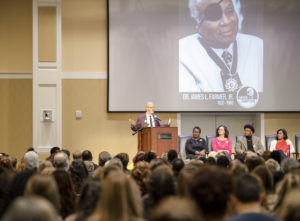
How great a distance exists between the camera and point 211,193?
6.63 ft

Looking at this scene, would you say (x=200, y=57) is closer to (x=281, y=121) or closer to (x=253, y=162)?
(x=281, y=121)

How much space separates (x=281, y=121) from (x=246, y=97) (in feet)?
3.24

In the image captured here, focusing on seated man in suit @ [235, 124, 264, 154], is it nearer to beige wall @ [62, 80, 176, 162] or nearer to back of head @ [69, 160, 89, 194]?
beige wall @ [62, 80, 176, 162]

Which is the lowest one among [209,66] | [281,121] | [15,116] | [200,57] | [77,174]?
[77,174]

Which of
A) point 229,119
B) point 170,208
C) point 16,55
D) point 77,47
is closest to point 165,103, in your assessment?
point 229,119

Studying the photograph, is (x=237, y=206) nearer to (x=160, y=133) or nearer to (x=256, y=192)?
(x=256, y=192)

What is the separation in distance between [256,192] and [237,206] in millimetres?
115

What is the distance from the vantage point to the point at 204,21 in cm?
1021

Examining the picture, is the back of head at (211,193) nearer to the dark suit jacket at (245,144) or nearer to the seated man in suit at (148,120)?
the seated man in suit at (148,120)

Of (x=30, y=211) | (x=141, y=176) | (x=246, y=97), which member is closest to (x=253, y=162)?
(x=141, y=176)

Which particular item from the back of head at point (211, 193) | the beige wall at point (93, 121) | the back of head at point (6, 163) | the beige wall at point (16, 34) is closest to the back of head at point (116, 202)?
the back of head at point (211, 193)

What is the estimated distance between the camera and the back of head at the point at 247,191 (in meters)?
2.29

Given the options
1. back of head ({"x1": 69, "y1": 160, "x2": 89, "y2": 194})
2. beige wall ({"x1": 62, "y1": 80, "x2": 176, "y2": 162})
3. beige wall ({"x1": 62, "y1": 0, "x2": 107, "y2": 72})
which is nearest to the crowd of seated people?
back of head ({"x1": 69, "y1": 160, "x2": 89, "y2": 194})

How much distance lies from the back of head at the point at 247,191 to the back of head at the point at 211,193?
0.24 m
